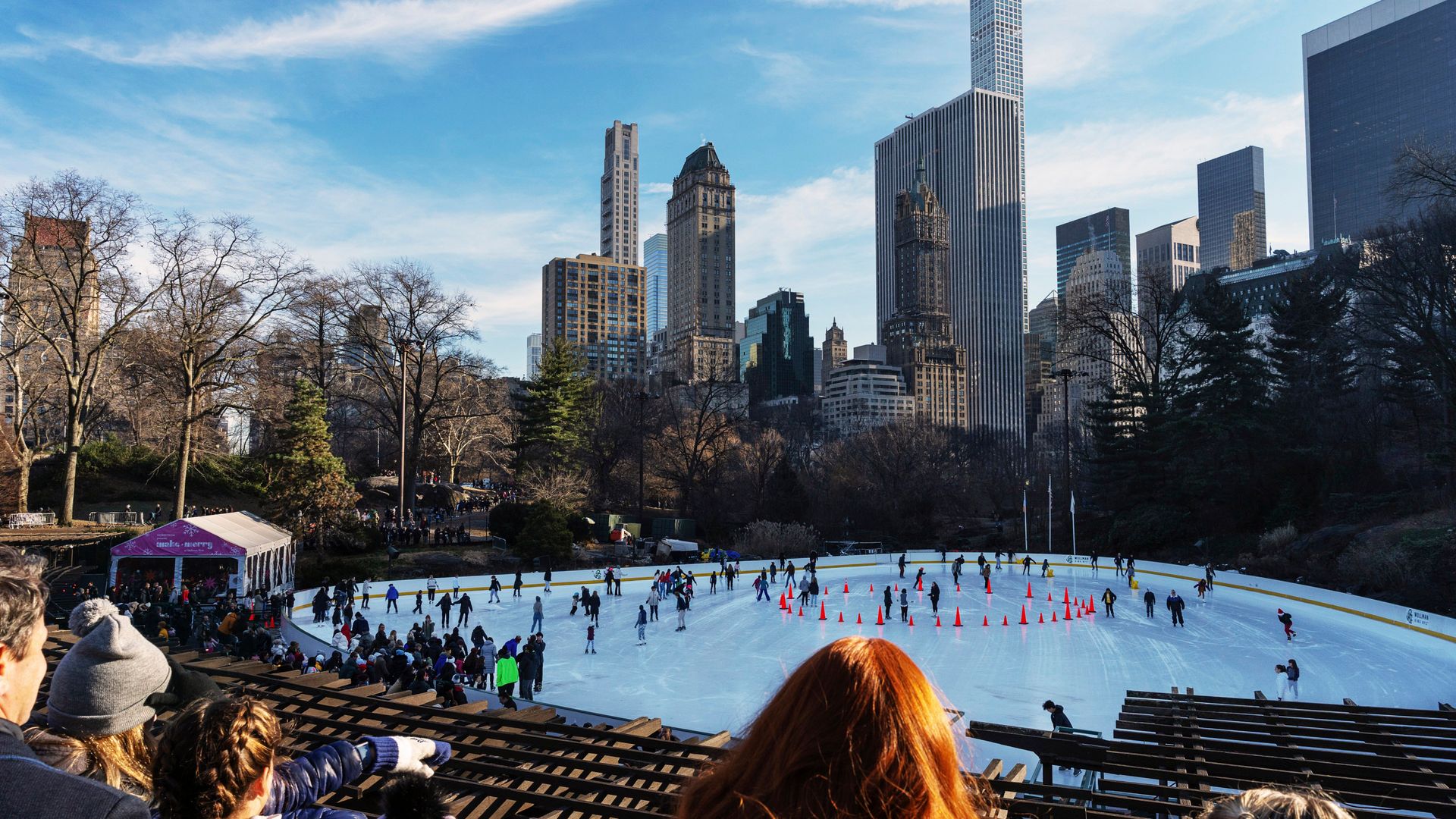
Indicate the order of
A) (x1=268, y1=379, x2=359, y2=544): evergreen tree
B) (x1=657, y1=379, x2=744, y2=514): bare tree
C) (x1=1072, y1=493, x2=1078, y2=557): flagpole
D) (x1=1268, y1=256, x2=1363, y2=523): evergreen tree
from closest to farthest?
1. (x1=268, y1=379, x2=359, y2=544): evergreen tree
2. (x1=1268, y1=256, x2=1363, y2=523): evergreen tree
3. (x1=1072, y1=493, x2=1078, y2=557): flagpole
4. (x1=657, y1=379, x2=744, y2=514): bare tree

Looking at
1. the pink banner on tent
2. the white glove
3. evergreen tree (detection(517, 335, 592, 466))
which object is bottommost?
the pink banner on tent

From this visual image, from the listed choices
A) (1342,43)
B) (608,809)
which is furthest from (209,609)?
(1342,43)

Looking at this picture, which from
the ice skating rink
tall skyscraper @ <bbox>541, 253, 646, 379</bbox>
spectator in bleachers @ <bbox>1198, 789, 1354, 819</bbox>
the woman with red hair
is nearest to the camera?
the woman with red hair

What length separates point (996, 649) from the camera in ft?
65.0

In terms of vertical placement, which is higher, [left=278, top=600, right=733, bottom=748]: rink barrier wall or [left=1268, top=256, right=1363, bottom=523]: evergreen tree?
[left=1268, top=256, right=1363, bottom=523]: evergreen tree

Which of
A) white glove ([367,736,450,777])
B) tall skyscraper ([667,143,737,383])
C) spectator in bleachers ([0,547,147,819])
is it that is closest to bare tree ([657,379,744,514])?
white glove ([367,736,450,777])

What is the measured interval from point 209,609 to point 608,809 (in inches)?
743

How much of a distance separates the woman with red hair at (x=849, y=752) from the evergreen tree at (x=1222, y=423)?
48.9 metres

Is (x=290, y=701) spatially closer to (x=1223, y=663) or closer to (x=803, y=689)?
(x=803, y=689)

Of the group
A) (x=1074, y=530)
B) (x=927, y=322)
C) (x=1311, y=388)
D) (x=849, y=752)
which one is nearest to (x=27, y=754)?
(x=849, y=752)

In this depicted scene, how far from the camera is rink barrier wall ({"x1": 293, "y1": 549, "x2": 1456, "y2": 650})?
A: 2219 centimetres

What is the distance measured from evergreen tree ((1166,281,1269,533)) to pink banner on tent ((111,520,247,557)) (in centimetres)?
4311

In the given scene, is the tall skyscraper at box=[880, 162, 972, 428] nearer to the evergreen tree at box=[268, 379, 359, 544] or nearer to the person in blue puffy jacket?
the evergreen tree at box=[268, 379, 359, 544]

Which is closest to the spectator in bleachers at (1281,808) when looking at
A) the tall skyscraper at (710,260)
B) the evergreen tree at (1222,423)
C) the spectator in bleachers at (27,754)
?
the spectator in bleachers at (27,754)
